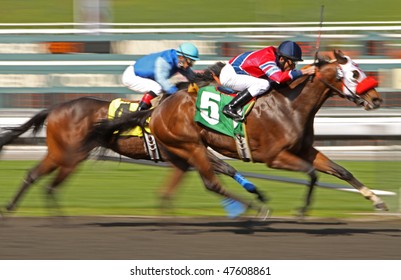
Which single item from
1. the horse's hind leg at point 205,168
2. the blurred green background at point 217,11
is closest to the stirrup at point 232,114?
the horse's hind leg at point 205,168

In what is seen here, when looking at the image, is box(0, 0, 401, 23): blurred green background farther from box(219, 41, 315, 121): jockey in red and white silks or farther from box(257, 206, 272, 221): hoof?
box(257, 206, 272, 221): hoof

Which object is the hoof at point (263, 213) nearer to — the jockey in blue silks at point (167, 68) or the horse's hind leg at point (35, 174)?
the jockey in blue silks at point (167, 68)

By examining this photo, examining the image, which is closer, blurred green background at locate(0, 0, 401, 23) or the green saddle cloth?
the green saddle cloth

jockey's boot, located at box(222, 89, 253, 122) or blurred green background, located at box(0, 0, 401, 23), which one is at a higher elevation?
jockey's boot, located at box(222, 89, 253, 122)

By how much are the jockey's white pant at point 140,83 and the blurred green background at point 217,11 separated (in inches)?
534

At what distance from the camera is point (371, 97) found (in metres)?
7.30

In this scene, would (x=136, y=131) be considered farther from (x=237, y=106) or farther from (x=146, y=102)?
(x=237, y=106)

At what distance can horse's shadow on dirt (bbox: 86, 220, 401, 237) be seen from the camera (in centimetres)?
720

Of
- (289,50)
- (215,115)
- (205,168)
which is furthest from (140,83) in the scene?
(289,50)

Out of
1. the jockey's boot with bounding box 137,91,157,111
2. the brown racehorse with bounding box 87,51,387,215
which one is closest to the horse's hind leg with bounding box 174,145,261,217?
the brown racehorse with bounding box 87,51,387,215

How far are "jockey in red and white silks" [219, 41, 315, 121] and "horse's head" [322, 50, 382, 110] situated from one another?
26 cm

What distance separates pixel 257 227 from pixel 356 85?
1.41 meters

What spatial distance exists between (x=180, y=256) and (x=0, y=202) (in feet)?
10.5

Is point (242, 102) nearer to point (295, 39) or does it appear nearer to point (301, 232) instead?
point (301, 232)
